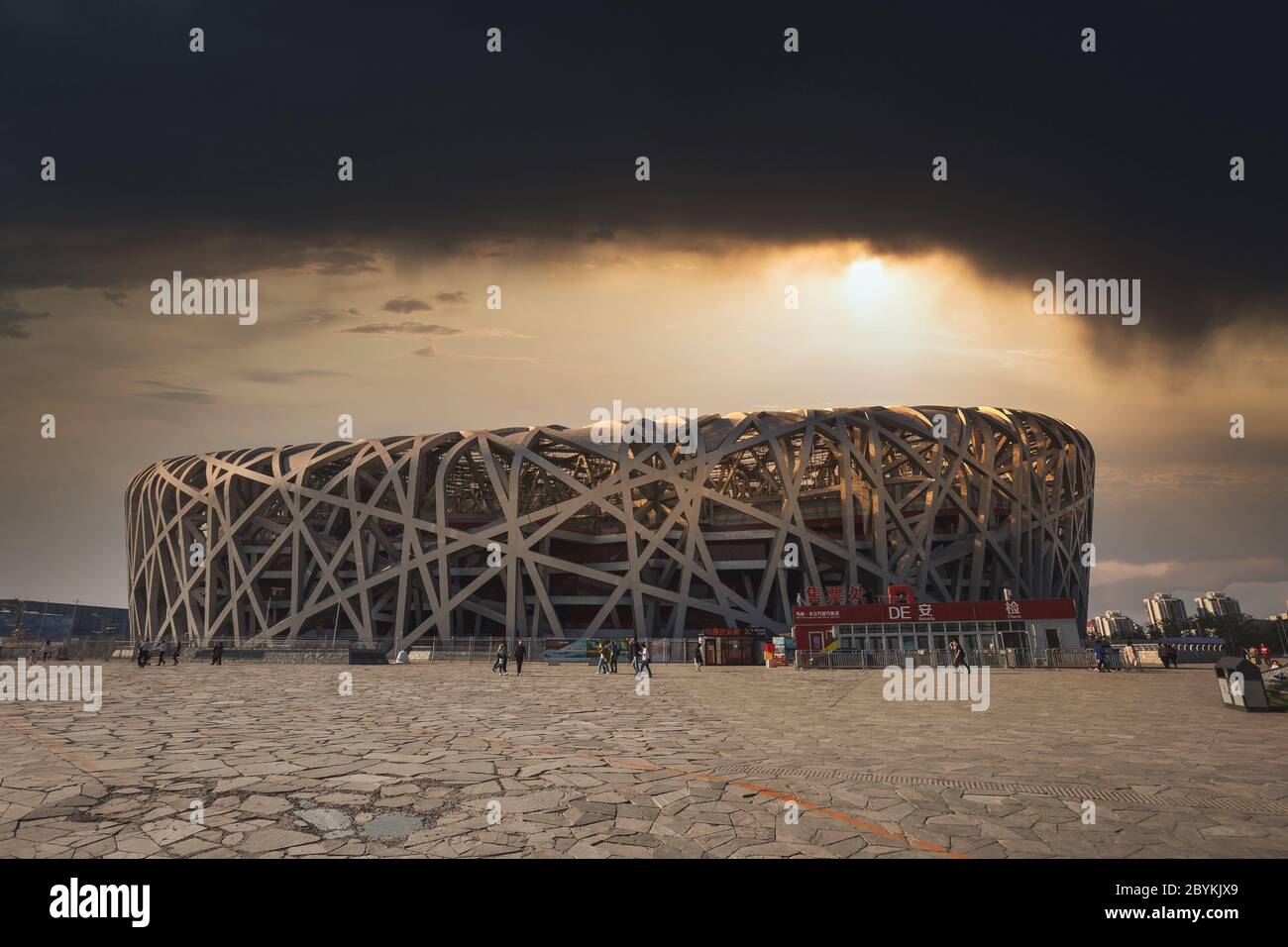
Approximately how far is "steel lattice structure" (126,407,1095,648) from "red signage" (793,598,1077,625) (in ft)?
36.4

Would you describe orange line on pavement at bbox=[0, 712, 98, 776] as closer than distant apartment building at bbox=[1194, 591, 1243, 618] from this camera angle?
Yes

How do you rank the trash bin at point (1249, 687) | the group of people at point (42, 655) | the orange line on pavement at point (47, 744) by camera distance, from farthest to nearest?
1. the group of people at point (42, 655)
2. the trash bin at point (1249, 687)
3. the orange line on pavement at point (47, 744)

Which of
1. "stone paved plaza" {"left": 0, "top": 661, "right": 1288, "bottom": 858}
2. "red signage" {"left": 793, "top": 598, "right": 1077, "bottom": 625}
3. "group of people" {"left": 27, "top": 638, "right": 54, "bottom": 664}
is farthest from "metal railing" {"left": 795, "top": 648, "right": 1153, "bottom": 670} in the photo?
"group of people" {"left": 27, "top": 638, "right": 54, "bottom": 664}

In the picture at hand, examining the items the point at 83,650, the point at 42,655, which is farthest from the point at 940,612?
the point at 42,655

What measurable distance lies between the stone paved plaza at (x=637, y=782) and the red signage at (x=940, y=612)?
20.4 metres

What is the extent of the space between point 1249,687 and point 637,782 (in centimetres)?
1401

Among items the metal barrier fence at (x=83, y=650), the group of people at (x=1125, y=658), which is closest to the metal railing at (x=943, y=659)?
the group of people at (x=1125, y=658)

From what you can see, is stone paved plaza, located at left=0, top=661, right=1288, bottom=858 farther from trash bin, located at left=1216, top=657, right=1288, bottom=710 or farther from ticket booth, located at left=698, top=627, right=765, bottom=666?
ticket booth, located at left=698, top=627, right=765, bottom=666

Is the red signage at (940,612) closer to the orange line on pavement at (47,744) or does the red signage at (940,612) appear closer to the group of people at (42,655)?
the orange line on pavement at (47,744)

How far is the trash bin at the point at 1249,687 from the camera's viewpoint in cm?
1459

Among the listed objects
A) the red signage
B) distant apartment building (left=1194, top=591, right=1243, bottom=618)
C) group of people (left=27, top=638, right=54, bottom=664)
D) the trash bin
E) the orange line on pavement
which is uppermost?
the orange line on pavement

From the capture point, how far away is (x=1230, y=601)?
611 feet

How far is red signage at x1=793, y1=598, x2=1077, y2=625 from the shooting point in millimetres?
35281
